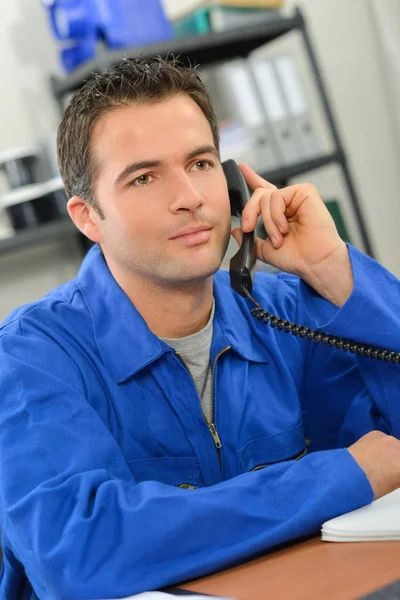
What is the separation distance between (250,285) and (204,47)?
61.5 inches

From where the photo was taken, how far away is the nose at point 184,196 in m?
1.48

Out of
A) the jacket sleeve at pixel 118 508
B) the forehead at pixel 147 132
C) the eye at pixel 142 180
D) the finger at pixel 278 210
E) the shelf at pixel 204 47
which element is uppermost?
the shelf at pixel 204 47

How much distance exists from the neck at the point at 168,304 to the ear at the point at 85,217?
101mm

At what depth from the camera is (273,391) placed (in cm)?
156

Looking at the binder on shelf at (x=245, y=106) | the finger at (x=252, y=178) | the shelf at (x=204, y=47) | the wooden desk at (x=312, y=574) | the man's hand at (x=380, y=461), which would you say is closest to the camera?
the wooden desk at (x=312, y=574)

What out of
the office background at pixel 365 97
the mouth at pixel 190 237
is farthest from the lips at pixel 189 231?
the office background at pixel 365 97

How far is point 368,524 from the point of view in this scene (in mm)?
1057

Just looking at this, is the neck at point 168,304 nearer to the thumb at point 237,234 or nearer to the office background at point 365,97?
the thumb at point 237,234

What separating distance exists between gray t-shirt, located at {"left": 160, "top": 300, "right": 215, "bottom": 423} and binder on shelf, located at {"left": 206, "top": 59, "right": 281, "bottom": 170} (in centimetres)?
149

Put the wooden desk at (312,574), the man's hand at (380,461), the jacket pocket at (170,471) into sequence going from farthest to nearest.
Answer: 1. the jacket pocket at (170,471)
2. the man's hand at (380,461)
3. the wooden desk at (312,574)

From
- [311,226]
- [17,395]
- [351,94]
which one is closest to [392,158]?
[351,94]

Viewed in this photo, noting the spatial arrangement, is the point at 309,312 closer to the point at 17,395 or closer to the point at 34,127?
the point at 17,395

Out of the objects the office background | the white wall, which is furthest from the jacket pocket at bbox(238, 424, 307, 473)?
the office background

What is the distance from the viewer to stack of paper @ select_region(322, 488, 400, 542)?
1028mm
